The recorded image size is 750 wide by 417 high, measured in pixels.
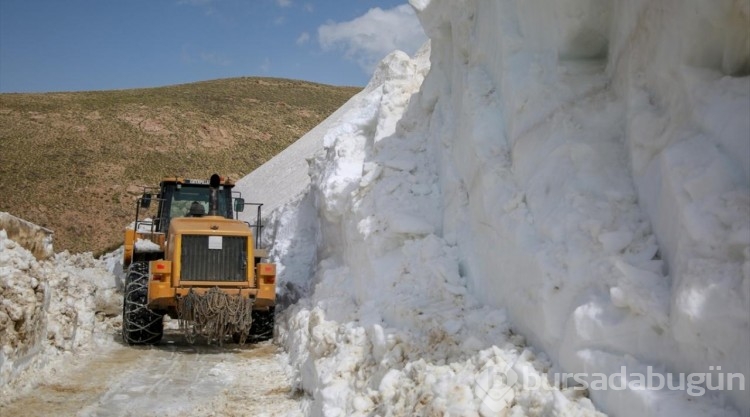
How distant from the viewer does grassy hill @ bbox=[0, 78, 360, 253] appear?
3222cm

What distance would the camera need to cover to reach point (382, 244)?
8.88 metres

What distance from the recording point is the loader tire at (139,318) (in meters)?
11.1

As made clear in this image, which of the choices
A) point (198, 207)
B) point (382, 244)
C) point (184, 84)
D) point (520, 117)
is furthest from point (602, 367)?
point (184, 84)

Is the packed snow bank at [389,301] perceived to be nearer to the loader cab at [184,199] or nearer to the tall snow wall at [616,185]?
the tall snow wall at [616,185]

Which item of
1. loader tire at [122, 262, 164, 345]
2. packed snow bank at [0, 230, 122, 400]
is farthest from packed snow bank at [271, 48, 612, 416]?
packed snow bank at [0, 230, 122, 400]

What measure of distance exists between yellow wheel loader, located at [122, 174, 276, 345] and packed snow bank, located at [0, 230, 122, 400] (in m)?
0.80

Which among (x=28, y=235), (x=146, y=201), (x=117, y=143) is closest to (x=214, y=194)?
(x=146, y=201)

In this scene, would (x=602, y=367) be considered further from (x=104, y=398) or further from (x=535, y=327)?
(x=104, y=398)

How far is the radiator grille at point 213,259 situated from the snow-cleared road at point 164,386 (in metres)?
1.18

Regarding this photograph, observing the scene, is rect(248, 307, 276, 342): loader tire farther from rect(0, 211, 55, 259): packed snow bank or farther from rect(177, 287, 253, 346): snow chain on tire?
rect(0, 211, 55, 259): packed snow bank

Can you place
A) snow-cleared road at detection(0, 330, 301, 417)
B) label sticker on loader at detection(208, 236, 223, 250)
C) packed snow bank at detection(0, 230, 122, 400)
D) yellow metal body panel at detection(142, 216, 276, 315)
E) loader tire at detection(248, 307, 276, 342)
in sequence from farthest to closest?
loader tire at detection(248, 307, 276, 342) → label sticker on loader at detection(208, 236, 223, 250) → yellow metal body panel at detection(142, 216, 276, 315) → packed snow bank at detection(0, 230, 122, 400) → snow-cleared road at detection(0, 330, 301, 417)

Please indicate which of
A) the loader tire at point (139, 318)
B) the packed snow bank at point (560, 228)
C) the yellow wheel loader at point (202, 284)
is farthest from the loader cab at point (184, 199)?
the packed snow bank at point (560, 228)

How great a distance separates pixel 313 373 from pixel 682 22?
5071 mm

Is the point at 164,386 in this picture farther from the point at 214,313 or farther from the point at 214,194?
the point at 214,194
